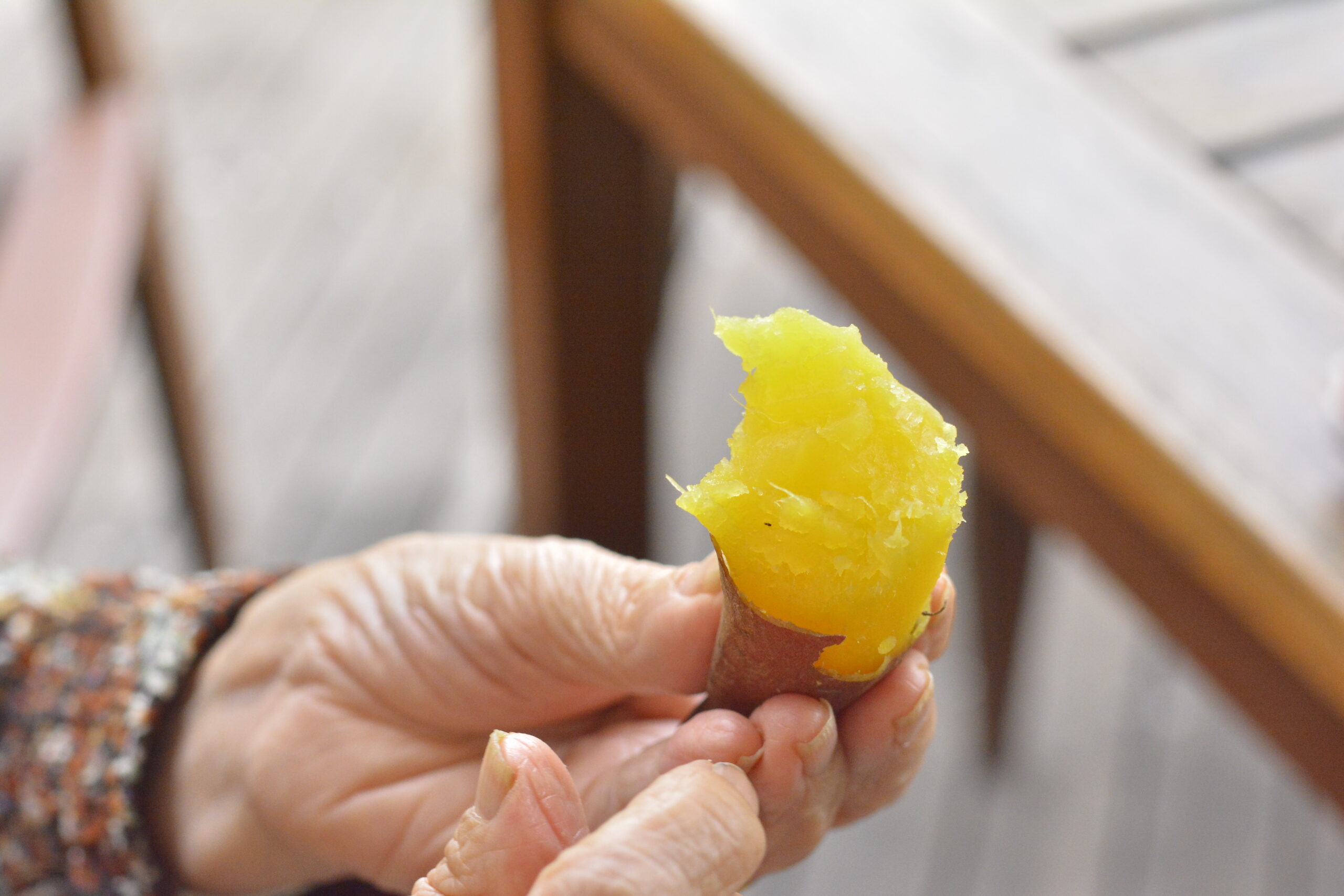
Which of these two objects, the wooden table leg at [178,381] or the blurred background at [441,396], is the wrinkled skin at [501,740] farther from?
the wooden table leg at [178,381]

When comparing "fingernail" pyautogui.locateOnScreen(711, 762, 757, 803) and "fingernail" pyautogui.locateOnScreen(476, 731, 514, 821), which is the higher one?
"fingernail" pyautogui.locateOnScreen(711, 762, 757, 803)

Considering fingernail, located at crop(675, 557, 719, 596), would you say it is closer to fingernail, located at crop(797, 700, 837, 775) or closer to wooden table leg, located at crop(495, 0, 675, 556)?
fingernail, located at crop(797, 700, 837, 775)

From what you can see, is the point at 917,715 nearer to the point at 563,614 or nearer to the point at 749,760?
the point at 749,760

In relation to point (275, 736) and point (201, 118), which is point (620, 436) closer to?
point (275, 736)

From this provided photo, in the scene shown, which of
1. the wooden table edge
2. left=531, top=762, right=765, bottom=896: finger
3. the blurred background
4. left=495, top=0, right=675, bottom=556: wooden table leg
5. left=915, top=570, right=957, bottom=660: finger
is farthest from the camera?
the blurred background

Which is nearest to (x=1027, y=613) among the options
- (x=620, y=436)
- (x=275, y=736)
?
(x=620, y=436)

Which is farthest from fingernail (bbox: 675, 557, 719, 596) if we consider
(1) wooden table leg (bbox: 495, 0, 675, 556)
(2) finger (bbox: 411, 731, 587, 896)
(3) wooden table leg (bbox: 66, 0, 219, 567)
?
(3) wooden table leg (bbox: 66, 0, 219, 567)

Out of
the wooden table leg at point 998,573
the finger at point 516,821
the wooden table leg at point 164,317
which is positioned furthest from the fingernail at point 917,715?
the wooden table leg at point 164,317
